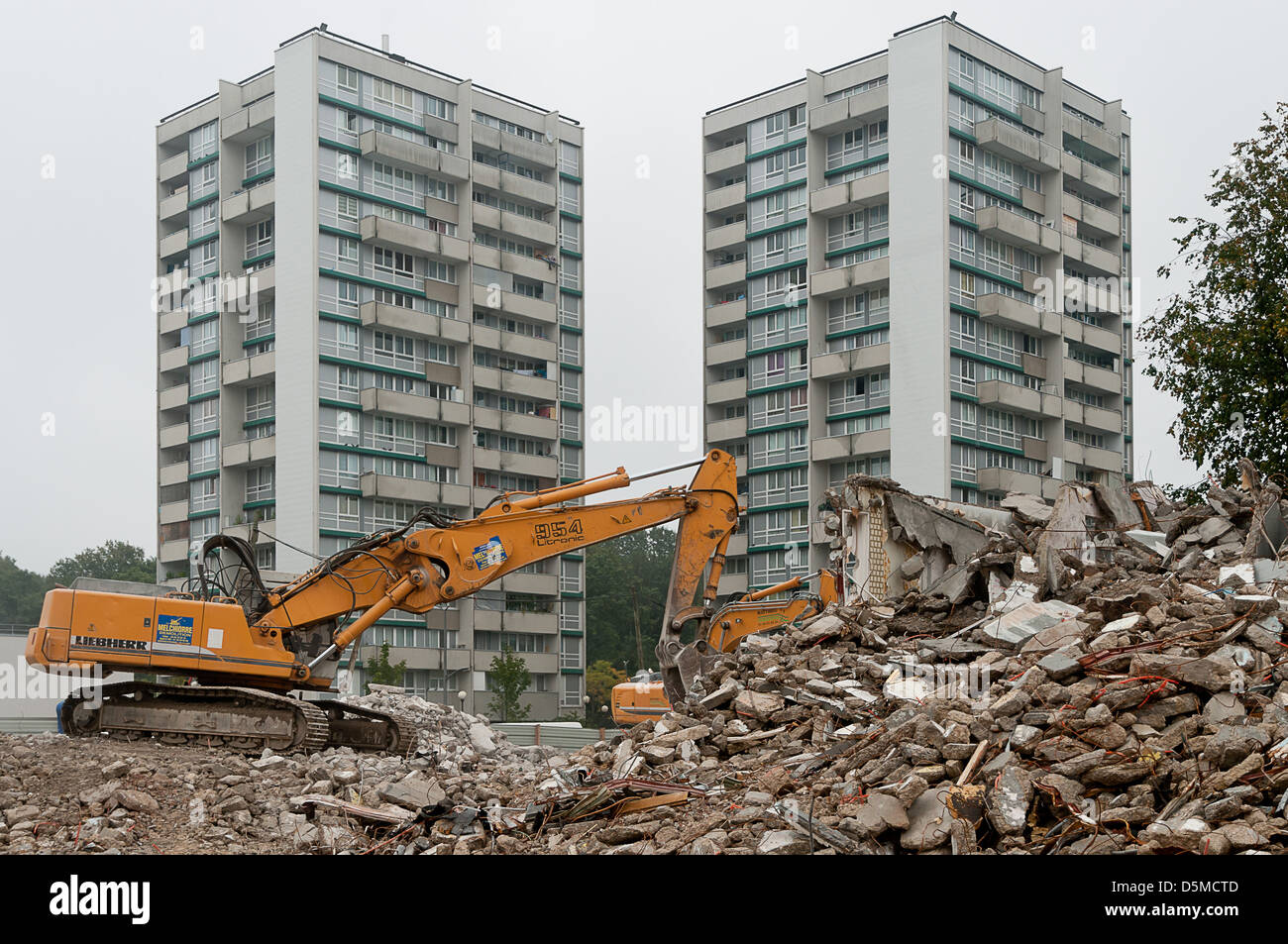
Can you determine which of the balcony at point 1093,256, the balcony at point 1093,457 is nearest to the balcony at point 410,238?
the balcony at point 1093,256

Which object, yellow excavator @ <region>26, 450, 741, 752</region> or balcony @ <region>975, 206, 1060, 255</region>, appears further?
balcony @ <region>975, 206, 1060, 255</region>

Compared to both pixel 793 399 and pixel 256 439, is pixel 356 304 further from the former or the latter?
pixel 793 399

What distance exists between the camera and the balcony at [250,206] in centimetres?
6188

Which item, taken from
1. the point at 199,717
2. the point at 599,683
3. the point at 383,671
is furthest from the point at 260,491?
the point at 199,717

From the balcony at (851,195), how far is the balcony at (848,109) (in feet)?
9.92

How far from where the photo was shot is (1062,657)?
1152 cm

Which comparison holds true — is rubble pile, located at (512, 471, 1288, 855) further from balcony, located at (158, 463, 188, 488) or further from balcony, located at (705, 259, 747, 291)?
balcony, located at (158, 463, 188, 488)

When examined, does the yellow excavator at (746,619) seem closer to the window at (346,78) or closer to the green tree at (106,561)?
the window at (346,78)

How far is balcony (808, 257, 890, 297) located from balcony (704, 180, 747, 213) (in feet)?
25.3

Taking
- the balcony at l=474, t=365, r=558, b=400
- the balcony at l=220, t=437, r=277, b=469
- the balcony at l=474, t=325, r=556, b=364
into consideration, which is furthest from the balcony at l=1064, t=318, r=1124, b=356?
the balcony at l=220, t=437, r=277, b=469

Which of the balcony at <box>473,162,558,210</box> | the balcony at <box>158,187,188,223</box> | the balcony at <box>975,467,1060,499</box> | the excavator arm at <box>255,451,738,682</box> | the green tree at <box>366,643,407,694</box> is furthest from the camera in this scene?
the balcony at <box>473,162,558,210</box>

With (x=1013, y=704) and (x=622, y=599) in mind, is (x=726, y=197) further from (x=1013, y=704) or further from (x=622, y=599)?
(x=1013, y=704)

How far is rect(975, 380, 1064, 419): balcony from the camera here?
59.4 m

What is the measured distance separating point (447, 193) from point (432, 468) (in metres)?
14.4
